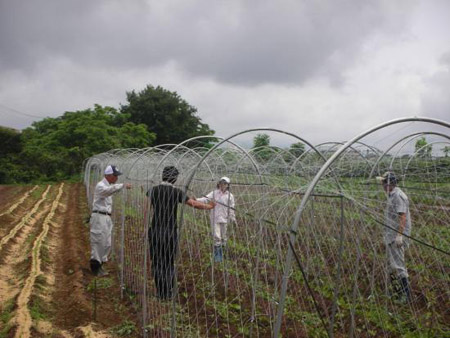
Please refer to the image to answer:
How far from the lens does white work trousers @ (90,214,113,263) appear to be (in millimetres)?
7121

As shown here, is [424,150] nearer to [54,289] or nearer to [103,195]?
[103,195]

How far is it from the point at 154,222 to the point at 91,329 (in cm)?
160

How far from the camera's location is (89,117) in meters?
28.3

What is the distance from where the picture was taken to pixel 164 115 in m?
40.7

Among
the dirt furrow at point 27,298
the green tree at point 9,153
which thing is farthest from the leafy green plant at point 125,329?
the green tree at point 9,153

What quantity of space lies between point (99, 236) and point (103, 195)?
78 centimetres

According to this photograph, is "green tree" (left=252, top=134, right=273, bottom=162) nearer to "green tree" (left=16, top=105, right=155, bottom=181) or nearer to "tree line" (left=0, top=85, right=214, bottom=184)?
"tree line" (left=0, top=85, right=214, bottom=184)

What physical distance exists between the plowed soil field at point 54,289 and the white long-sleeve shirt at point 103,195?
1.30m

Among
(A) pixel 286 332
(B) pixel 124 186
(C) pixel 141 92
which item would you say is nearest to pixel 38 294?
(B) pixel 124 186

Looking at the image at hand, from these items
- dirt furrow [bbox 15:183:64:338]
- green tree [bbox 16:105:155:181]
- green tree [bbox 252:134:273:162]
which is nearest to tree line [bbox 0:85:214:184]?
green tree [bbox 16:105:155:181]

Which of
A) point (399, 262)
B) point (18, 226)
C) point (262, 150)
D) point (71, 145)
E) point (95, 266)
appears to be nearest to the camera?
point (399, 262)

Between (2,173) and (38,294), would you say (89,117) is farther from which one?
(38,294)

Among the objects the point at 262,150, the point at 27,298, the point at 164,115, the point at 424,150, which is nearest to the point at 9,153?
the point at 164,115

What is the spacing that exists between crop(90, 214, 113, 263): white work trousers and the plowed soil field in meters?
0.47
